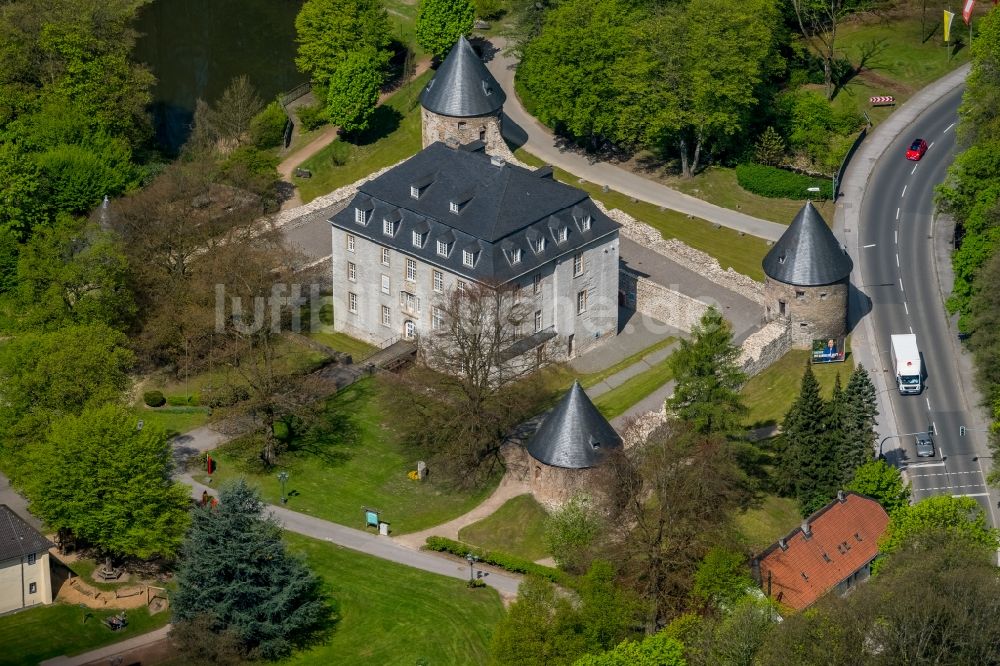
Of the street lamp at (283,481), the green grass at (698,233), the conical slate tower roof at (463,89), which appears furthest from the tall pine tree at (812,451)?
the conical slate tower roof at (463,89)

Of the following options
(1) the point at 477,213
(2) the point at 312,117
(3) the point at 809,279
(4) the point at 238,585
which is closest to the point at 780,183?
(3) the point at 809,279

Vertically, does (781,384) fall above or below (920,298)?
below

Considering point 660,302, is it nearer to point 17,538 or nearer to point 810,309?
point 810,309

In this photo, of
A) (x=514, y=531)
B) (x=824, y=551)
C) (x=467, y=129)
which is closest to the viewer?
(x=824, y=551)

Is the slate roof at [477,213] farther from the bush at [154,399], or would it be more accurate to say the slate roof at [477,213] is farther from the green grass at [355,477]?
the bush at [154,399]

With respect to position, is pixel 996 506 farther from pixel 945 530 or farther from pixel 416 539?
pixel 416 539

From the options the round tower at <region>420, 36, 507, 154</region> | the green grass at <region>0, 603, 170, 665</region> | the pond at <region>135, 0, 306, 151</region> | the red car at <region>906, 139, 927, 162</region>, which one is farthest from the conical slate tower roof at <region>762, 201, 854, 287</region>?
the pond at <region>135, 0, 306, 151</region>
